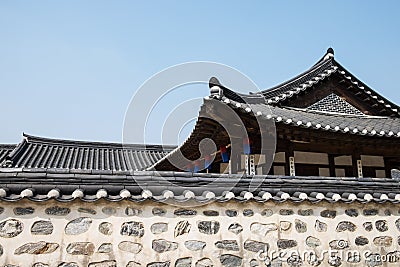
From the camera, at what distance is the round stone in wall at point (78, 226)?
13.1ft

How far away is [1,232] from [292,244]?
3281 mm

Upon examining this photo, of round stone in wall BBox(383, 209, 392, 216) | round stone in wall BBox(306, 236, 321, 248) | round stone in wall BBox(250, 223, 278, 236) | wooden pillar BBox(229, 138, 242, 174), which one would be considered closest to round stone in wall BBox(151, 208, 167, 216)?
round stone in wall BBox(250, 223, 278, 236)

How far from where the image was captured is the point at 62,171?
4180 mm

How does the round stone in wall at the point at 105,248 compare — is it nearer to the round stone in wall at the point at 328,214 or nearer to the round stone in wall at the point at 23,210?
the round stone in wall at the point at 23,210

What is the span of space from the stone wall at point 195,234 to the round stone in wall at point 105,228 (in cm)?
1

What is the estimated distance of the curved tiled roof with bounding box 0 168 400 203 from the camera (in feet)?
13.1

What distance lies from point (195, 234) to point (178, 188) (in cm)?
56

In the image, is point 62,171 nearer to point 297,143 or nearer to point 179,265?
point 179,265

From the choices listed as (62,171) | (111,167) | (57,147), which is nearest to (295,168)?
(62,171)

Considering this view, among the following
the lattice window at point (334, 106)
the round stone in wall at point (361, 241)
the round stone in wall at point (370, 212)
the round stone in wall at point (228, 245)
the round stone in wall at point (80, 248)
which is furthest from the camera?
the lattice window at point (334, 106)

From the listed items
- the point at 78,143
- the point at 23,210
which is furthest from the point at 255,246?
the point at 78,143

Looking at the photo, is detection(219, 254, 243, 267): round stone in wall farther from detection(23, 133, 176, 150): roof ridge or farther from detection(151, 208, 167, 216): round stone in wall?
detection(23, 133, 176, 150): roof ridge

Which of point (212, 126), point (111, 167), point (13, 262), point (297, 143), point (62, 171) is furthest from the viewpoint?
point (111, 167)

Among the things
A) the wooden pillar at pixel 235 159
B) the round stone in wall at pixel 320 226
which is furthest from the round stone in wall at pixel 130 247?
the wooden pillar at pixel 235 159
